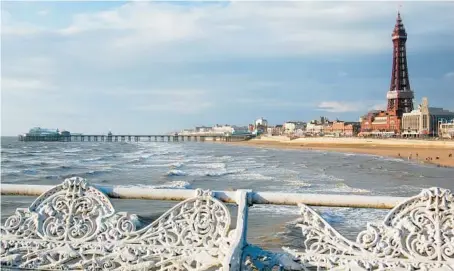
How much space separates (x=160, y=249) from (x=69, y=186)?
710 mm

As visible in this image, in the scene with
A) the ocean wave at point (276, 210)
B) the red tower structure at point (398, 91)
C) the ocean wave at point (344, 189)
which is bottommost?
the ocean wave at point (344, 189)

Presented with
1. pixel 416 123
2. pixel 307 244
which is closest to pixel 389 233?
pixel 307 244

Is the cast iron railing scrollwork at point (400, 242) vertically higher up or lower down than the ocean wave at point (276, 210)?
higher up

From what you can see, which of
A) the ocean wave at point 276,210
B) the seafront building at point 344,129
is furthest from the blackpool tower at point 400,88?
the ocean wave at point 276,210

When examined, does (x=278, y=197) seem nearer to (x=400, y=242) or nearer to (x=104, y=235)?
(x=400, y=242)

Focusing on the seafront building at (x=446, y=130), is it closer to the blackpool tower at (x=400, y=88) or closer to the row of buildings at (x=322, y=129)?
the blackpool tower at (x=400, y=88)

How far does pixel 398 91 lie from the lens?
339ft

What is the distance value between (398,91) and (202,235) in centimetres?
10713

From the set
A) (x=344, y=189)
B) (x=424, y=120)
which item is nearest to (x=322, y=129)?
(x=424, y=120)

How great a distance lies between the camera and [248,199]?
2924 mm

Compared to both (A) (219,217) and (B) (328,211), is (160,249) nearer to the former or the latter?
(A) (219,217)

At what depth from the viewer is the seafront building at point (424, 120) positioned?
314ft

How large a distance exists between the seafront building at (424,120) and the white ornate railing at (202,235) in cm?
9807

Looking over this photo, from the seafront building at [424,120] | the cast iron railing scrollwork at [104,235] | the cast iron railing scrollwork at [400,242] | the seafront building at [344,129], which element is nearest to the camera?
the cast iron railing scrollwork at [400,242]
